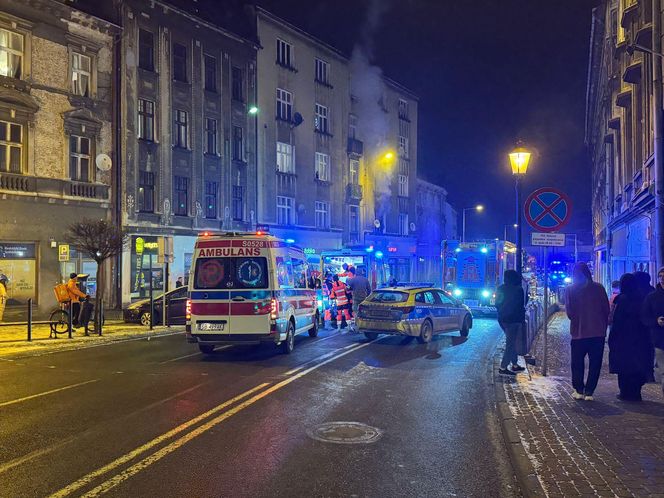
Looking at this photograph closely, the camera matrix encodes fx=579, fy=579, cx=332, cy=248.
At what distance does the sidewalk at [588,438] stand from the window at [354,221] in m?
33.3

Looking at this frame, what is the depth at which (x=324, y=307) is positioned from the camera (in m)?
20.5

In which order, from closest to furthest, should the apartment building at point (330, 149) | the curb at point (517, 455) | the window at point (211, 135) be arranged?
the curb at point (517, 455)
the window at point (211, 135)
the apartment building at point (330, 149)

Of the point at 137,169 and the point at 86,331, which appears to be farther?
the point at 137,169

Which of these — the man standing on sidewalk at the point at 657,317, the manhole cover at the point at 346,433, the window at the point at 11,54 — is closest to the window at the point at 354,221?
the window at the point at 11,54

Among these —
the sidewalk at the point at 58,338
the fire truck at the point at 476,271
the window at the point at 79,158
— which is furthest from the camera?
the window at the point at 79,158

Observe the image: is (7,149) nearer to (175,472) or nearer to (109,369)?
(109,369)


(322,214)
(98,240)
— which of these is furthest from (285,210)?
(98,240)

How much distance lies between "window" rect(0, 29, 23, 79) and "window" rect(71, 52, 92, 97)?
2350 mm

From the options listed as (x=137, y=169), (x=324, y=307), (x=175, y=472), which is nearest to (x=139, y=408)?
(x=175, y=472)

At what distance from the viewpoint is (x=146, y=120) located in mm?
28203

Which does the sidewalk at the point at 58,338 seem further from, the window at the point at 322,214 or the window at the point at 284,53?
the window at the point at 284,53

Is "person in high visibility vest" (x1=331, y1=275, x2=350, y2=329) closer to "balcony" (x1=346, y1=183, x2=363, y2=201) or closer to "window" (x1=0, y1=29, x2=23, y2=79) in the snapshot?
"window" (x1=0, y1=29, x2=23, y2=79)

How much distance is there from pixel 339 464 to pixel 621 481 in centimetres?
253

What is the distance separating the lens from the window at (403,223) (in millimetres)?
50719
